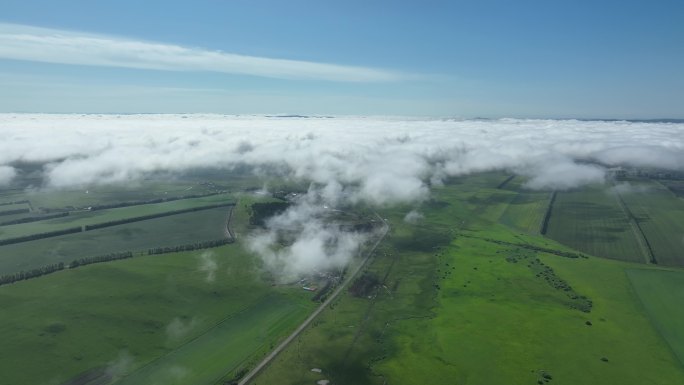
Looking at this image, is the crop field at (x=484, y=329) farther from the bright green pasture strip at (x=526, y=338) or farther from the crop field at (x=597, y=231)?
the crop field at (x=597, y=231)

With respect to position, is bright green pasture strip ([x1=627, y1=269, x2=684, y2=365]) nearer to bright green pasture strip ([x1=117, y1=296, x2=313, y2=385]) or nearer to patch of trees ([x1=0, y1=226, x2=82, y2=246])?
bright green pasture strip ([x1=117, y1=296, x2=313, y2=385])

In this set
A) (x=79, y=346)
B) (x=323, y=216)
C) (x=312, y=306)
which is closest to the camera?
(x=79, y=346)

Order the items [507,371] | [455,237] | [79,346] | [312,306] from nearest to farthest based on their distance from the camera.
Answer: [507,371] < [79,346] < [312,306] < [455,237]

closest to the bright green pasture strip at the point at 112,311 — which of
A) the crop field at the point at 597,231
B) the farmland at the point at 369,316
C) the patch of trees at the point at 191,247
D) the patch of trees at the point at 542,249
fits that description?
the farmland at the point at 369,316

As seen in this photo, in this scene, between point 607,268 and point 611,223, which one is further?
point 611,223

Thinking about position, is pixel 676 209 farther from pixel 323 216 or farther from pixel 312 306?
pixel 312 306

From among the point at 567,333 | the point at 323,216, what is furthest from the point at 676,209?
the point at 323,216
